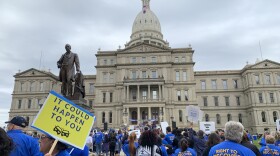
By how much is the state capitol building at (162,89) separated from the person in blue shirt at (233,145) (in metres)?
40.5

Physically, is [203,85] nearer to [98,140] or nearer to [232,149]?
[98,140]

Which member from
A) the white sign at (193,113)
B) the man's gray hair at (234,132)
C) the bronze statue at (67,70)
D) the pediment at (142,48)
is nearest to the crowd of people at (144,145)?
the man's gray hair at (234,132)

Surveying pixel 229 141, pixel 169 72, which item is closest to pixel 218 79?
pixel 169 72

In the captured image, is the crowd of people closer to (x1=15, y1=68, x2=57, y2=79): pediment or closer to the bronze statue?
the bronze statue

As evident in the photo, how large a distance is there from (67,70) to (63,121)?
267 inches

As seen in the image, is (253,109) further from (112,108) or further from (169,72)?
(112,108)

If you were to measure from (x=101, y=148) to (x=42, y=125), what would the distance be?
1402 centimetres

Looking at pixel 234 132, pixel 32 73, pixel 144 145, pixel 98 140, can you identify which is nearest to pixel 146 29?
pixel 32 73

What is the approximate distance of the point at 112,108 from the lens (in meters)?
49.9

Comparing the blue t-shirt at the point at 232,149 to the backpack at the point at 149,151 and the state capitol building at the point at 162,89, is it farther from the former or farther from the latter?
the state capitol building at the point at 162,89

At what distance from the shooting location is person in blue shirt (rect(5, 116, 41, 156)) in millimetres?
3523

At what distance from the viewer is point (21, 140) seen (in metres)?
3.58

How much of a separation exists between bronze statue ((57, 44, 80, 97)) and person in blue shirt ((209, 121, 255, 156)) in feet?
24.1

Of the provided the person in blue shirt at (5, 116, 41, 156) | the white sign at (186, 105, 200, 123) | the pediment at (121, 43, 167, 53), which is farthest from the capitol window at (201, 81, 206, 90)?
the person in blue shirt at (5, 116, 41, 156)
